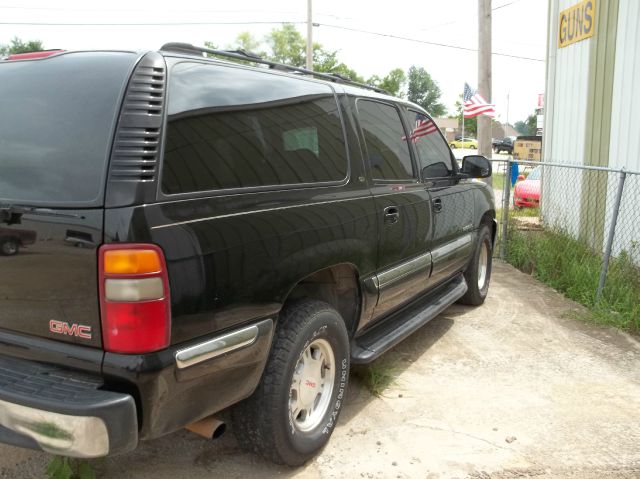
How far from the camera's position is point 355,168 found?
3.26 meters

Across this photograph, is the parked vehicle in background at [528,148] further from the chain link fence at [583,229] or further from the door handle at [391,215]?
the door handle at [391,215]

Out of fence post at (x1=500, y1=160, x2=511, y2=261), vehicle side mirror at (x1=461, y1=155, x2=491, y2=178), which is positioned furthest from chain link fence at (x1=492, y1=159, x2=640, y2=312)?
vehicle side mirror at (x1=461, y1=155, x2=491, y2=178)

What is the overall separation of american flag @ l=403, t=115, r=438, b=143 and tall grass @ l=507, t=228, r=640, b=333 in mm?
2447

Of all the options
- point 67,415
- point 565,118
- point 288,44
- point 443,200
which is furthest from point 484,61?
point 288,44

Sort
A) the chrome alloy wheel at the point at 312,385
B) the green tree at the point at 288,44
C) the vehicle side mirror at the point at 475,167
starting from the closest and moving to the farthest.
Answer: the chrome alloy wheel at the point at 312,385 < the vehicle side mirror at the point at 475,167 < the green tree at the point at 288,44

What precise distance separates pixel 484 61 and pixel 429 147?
789cm

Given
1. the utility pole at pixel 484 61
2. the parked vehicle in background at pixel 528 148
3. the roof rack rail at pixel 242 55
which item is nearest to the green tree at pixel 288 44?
the parked vehicle in background at pixel 528 148

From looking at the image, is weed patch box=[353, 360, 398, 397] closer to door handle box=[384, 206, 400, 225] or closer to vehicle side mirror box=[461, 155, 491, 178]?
door handle box=[384, 206, 400, 225]

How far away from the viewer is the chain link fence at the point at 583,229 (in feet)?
19.3

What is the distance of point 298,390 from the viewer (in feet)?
9.23

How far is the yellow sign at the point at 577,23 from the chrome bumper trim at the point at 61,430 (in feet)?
26.7

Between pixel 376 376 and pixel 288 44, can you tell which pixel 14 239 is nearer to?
pixel 376 376

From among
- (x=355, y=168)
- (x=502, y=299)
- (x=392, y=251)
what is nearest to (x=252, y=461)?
(x=392, y=251)

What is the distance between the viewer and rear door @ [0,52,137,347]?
198 centimetres
